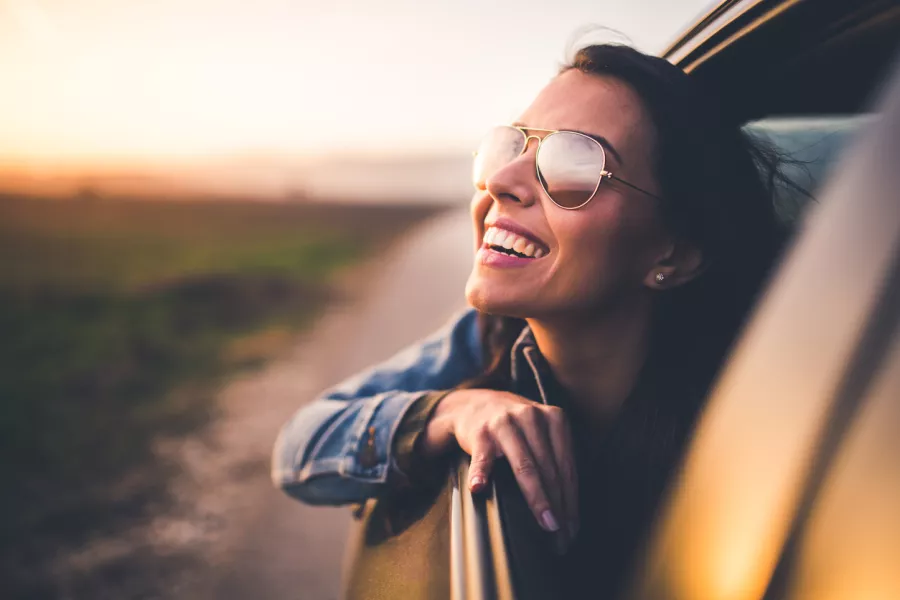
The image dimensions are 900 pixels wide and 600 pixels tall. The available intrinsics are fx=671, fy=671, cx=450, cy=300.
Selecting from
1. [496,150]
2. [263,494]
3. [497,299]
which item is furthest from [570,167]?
[263,494]

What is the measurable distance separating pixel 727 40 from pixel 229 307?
1025 cm

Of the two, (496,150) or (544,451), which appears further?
(496,150)

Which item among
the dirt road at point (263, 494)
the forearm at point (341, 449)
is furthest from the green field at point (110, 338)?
the forearm at point (341, 449)

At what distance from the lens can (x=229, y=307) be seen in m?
10.9

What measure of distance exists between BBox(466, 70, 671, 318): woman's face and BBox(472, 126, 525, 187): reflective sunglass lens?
5cm

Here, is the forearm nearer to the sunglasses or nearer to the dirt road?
the sunglasses

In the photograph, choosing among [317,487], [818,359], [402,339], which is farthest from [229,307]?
[818,359]

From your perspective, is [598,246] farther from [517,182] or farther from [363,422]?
[363,422]

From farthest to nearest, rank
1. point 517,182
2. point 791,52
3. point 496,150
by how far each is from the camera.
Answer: point 496,150 < point 517,182 < point 791,52

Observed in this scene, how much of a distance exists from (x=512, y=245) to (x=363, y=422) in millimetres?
614

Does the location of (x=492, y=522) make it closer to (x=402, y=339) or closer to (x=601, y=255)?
(x=601, y=255)

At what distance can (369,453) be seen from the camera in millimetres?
1738

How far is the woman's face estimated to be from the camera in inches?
64.4

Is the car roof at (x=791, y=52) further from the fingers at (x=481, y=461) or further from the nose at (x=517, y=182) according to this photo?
the fingers at (x=481, y=461)
